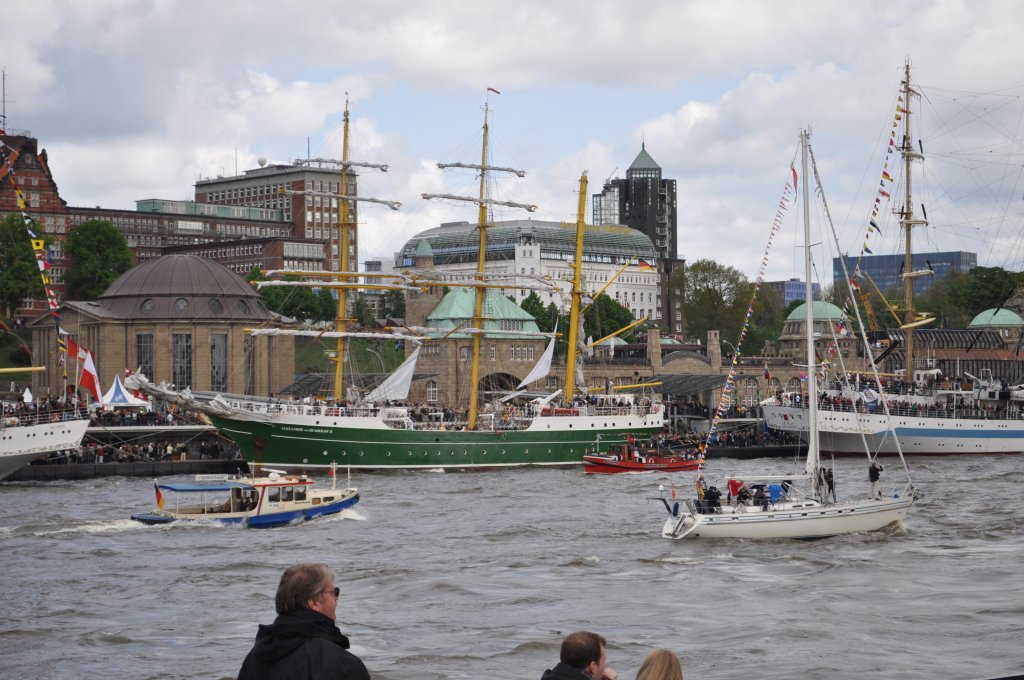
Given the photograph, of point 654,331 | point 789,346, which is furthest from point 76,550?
point 789,346

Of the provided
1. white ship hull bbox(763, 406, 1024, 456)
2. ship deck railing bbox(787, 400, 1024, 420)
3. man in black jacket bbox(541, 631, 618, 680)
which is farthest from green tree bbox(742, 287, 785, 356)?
man in black jacket bbox(541, 631, 618, 680)

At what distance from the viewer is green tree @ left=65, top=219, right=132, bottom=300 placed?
121 metres

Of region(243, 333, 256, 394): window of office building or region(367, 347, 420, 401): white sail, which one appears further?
region(243, 333, 256, 394): window of office building

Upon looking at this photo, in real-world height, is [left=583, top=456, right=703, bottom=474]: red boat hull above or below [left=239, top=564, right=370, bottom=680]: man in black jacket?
below

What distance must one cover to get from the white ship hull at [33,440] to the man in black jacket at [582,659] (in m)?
52.3

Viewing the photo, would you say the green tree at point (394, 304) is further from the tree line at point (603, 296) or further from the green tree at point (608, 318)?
the green tree at point (608, 318)

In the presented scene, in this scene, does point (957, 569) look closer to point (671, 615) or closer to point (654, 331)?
point (671, 615)

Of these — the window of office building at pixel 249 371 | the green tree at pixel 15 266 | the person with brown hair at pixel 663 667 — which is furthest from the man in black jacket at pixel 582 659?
the green tree at pixel 15 266

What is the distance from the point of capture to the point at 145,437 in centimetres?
7812

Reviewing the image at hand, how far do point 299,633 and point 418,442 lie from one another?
60.8 meters

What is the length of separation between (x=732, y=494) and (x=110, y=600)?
57.4 ft

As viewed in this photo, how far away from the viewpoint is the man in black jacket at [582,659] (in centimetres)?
1227

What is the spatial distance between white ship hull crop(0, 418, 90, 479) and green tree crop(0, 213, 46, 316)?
2094 inches

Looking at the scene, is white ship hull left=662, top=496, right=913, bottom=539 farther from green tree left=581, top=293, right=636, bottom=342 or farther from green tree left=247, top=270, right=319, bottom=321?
green tree left=581, top=293, right=636, bottom=342
